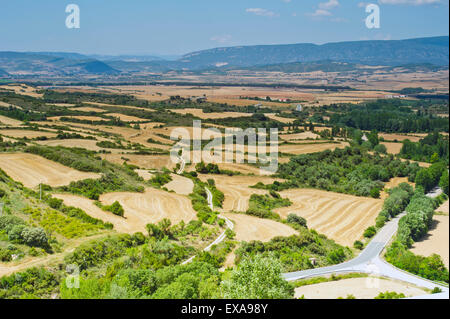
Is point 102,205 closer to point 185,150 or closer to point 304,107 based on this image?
point 185,150

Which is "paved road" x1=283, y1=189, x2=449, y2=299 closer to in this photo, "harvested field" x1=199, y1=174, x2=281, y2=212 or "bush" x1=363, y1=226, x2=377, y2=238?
"bush" x1=363, y1=226, x2=377, y2=238

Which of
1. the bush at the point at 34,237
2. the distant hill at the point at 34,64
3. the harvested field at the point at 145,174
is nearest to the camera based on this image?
the bush at the point at 34,237

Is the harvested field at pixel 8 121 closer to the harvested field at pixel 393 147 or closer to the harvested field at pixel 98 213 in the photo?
the harvested field at pixel 98 213

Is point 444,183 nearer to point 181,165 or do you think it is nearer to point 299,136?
point 299,136

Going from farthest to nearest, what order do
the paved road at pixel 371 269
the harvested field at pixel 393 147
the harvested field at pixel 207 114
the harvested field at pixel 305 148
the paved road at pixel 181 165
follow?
the harvested field at pixel 207 114
the harvested field at pixel 393 147
the harvested field at pixel 305 148
the paved road at pixel 181 165
the paved road at pixel 371 269

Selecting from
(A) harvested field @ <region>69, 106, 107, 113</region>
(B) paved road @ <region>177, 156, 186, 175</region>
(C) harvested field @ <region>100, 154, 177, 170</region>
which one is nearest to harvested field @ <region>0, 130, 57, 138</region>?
(C) harvested field @ <region>100, 154, 177, 170</region>

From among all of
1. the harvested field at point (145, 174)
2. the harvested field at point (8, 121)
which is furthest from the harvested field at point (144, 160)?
the harvested field at point (8, 121)
